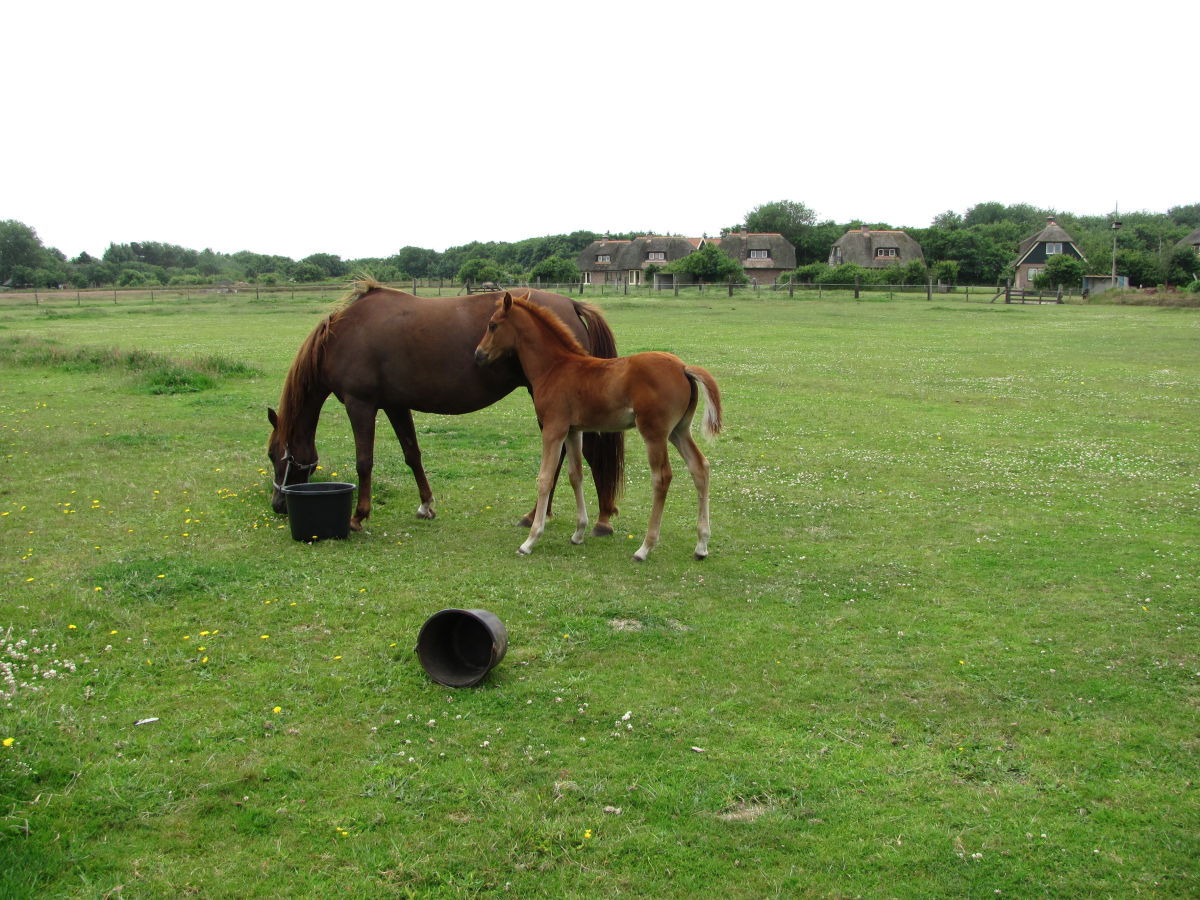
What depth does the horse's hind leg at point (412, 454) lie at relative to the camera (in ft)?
30.6

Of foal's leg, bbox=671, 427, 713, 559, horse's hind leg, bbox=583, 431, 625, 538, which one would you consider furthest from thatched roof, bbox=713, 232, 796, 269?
foal's leg, bbox=671, 427, 713, 559

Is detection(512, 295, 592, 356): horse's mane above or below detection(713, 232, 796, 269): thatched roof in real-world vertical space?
below

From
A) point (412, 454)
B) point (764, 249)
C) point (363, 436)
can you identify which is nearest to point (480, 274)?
point (764, 249)

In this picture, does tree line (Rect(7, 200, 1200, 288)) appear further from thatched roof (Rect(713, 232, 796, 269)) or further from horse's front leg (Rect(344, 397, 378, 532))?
horse's front leg (Rect(344, 397, 378, 532))

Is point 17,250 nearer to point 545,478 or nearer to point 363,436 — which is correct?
point 363,436

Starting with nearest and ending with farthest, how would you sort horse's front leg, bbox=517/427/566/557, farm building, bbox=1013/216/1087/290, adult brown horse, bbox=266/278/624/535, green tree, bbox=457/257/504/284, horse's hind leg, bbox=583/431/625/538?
horse's front leg, bbox=517/427/566/557
horse's hind leg, bbox=583/431/625/538
adult brown horse, bbox=266/278/624/535
green tree, bbox=457/257/504/284
farm building, bbox=1013/216/1087/290

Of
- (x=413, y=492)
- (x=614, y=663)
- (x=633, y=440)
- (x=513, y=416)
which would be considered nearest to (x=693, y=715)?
(x=614, y=663)

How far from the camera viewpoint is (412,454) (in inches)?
372

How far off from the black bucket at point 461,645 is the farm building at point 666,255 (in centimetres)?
8664

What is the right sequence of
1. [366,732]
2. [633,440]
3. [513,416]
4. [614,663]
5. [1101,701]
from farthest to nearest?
1. [513,416]
2. [633,440]
3. [614,663]
4. [1101,701]
5. [366,732]

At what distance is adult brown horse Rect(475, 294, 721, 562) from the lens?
777cm

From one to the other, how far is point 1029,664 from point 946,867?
2438 mm

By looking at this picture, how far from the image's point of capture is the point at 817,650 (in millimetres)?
5996

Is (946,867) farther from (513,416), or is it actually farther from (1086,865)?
(513,416)
